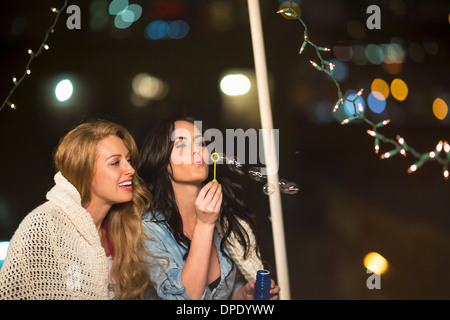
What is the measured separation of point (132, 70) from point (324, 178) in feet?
2.57

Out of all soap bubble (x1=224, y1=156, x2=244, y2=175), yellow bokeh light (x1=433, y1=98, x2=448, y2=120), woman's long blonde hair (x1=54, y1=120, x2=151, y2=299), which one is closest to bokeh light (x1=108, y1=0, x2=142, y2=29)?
woman's long blonde hair (x1=54, y1=120, x2=151, y2=299)

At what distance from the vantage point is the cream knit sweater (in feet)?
4.10

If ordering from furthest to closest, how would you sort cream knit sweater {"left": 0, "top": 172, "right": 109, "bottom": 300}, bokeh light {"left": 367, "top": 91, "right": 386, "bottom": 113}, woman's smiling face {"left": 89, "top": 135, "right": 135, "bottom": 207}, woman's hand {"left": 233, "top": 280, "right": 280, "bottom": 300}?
bokeh light {"left": 367, "top": 91, "right": 386, "bottom": 113}, woman's hand {"left": 233, "top": 280, "right": 280, "bottom": 300}, woman's smiling face {"left": 89, "top": 135, "right": 135, "bottom": 207}, cream knit sweater {"left": 0, "top": 172, "right": 109, "bottom": 300}

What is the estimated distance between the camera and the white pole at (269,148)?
151cm

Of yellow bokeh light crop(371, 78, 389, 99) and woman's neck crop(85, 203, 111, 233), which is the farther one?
yellow bokeh light crop(371, 78, 389, 99)

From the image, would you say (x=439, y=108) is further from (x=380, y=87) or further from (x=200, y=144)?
(x=200, y=144)

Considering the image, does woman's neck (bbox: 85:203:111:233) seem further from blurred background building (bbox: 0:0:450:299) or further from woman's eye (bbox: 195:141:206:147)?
woman's eye (bbox: 195:141:206:147)

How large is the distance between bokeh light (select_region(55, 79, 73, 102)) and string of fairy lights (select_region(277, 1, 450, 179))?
0.78m

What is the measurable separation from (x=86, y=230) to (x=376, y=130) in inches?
42.3

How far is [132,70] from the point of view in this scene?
4.83ft

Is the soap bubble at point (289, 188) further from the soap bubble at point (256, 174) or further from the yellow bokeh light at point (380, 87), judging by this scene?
the yellow bokeh light at point (380, 87)

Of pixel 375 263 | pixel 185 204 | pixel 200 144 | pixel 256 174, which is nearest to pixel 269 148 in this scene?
pixel 256 174
